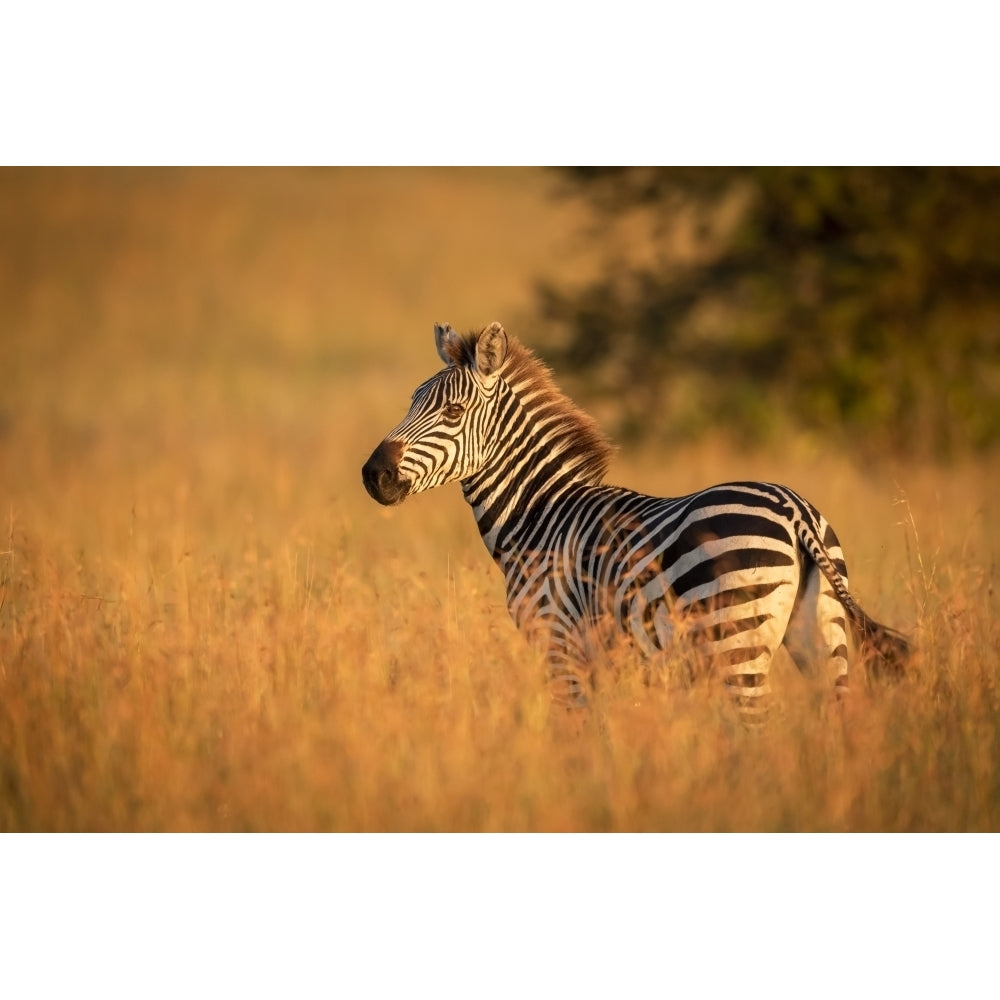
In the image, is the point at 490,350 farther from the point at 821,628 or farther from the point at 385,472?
the point at 821,628

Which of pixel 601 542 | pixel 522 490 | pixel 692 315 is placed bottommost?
pixel 601 542

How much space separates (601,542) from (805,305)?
9.80 metres

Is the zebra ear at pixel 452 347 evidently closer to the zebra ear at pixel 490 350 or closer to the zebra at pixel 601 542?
the zebra at pixel 601 542

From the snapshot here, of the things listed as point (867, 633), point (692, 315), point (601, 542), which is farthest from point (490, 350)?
point (692, 315)

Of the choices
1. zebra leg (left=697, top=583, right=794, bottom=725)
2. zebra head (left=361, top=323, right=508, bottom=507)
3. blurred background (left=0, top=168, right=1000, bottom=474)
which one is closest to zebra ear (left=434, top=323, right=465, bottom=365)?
zebra head (left=361, top=323, right=508, bottom=507)

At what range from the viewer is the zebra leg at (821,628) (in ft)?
17.8

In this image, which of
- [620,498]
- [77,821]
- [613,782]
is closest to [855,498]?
[620,498]

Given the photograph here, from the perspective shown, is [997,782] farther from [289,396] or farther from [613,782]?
[289,396]

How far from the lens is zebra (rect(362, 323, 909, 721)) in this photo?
5.29 metres

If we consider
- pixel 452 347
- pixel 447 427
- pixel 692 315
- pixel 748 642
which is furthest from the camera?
pixel 692 315

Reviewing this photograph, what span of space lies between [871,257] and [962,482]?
12.2ft

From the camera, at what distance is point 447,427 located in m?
6.28

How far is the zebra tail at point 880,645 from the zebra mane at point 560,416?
1698 mm

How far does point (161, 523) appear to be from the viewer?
436 inches
